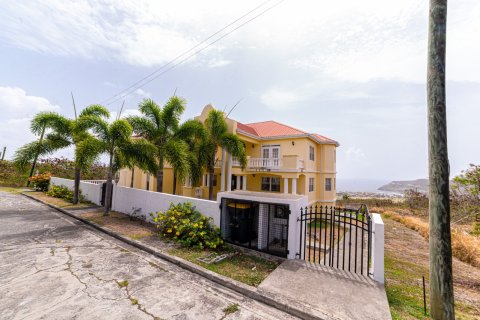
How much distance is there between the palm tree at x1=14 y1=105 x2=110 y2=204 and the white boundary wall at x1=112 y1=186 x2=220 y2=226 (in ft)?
11.3

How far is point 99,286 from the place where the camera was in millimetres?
4711

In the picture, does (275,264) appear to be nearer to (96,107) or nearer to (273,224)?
(273,224)

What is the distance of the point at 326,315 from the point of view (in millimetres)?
3898

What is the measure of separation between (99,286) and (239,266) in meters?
3.54

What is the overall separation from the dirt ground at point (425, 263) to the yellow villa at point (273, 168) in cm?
662

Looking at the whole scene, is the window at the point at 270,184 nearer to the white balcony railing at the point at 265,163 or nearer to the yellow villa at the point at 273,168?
the yellow villa at the point at 273,168

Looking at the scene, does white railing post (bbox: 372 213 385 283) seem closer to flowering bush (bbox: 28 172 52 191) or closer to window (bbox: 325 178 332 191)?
window (bbox: 325 178 332 191)

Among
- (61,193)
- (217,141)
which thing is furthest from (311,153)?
(61,193)

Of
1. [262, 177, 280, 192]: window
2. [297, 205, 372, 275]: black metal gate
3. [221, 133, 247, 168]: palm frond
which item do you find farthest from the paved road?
[262, 177, 280, 192]: window

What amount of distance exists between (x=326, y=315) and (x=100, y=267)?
591 centimetres

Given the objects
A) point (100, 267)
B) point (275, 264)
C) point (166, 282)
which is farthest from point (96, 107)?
point (275, 264)

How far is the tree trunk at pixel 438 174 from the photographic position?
12.9 feet

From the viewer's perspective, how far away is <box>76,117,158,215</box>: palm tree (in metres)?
10.8

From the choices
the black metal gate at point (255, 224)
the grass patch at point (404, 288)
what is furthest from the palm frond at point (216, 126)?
the grass patch at point (404, 288)
